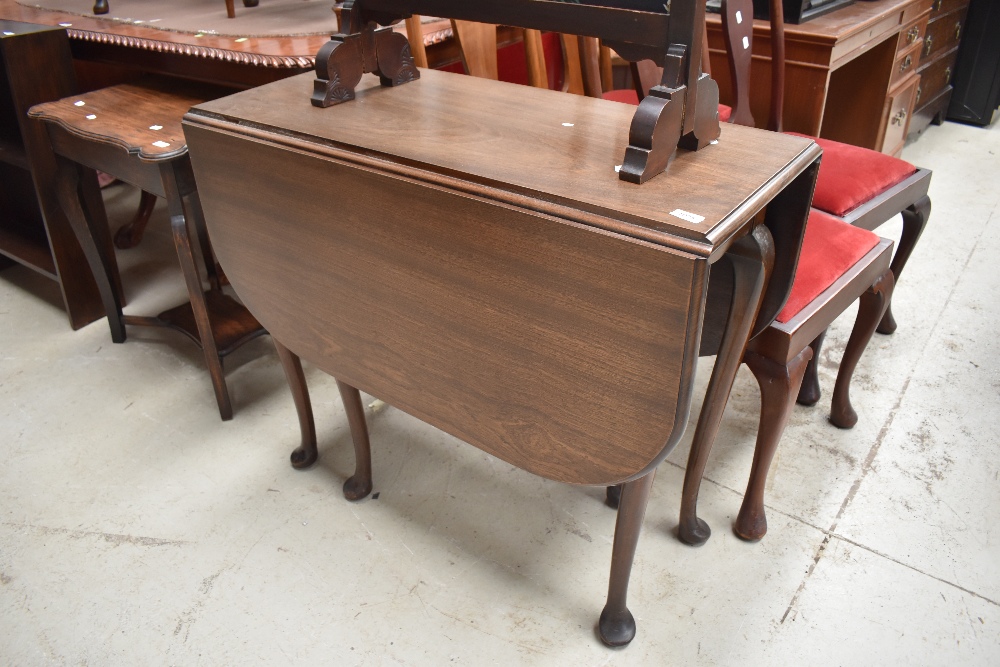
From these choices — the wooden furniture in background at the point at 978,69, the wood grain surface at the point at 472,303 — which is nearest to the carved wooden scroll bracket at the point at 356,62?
the wood grain surface at the point at 472,303

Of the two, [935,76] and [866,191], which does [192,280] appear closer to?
[866,191]

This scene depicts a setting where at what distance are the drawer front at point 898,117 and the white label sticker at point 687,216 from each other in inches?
90.0

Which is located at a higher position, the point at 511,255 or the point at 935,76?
the point at 511,255

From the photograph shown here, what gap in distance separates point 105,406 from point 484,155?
4.54ft

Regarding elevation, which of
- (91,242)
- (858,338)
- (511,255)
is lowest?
(858,338)

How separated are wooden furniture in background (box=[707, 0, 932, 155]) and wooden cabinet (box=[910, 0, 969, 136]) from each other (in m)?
0.22

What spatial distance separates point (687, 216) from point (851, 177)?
1.09 metres

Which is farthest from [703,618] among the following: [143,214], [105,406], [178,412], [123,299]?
[143,214]

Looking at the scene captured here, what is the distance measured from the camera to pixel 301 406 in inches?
64.9

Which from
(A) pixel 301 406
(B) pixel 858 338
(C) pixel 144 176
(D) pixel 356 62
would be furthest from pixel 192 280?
(B) pixel 858 338

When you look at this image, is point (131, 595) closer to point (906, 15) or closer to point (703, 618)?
point (703, 618)

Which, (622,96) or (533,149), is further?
(622,96)

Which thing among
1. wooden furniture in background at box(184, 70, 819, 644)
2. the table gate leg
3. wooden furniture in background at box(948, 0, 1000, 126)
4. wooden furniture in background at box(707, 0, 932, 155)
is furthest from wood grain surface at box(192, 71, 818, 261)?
wooden furniture in background at box(948, 0, 1000, 126)

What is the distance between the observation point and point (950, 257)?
253cm
